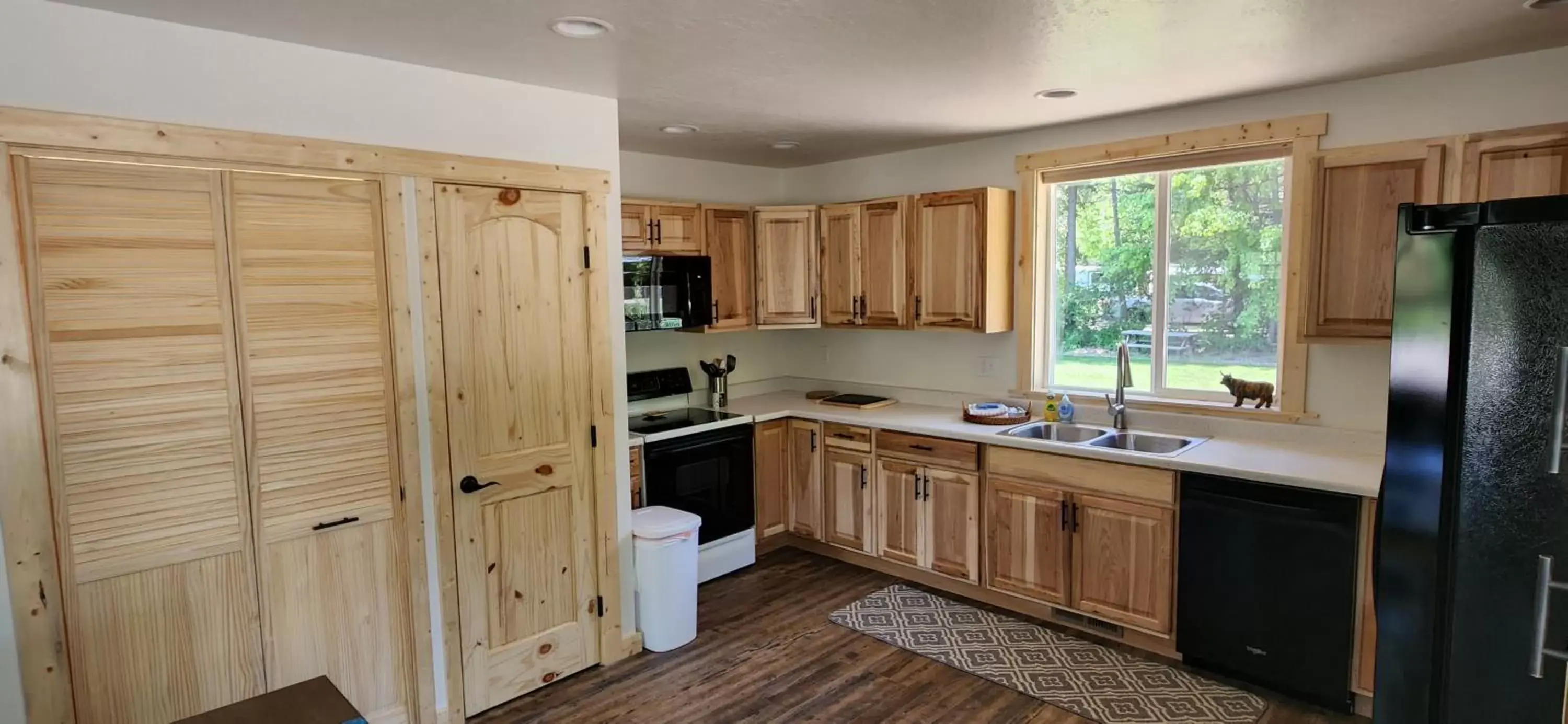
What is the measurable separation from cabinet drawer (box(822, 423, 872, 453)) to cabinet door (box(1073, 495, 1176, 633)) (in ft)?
3.76

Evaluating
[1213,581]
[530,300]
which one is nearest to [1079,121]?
[1213,581]

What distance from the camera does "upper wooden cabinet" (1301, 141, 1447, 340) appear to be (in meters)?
2.81

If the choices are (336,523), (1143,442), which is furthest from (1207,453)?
(336,523)

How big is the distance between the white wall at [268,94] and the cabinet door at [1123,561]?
2.41 metres

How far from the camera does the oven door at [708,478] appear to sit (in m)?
3.93

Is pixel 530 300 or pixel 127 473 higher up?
pixel 530 300

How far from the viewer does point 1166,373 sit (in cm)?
384

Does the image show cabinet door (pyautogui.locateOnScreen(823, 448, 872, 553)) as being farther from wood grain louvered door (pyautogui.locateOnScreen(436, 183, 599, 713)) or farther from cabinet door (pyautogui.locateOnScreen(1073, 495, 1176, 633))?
wood grain louvered door (pyautogui.locateOnScreen(436, 183, 599, 713))

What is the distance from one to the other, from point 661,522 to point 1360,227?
299 centimetres

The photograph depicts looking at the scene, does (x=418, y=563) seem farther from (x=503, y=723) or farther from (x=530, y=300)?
(x=530, y=300)

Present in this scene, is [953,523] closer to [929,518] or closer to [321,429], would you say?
[929,518]

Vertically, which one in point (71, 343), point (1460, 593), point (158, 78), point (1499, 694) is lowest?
point (1499, 694)

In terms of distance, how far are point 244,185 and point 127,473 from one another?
881 millimetres

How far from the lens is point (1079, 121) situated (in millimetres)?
3846
